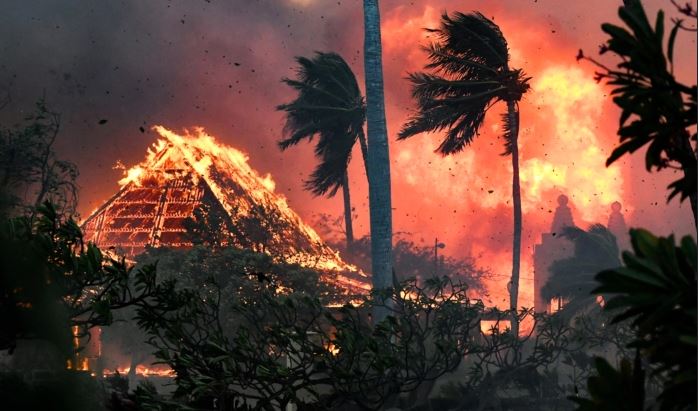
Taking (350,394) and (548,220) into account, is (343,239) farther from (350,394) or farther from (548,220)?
(350,394)

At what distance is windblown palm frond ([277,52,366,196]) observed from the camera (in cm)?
4297

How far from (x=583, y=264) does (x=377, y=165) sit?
16028 mm

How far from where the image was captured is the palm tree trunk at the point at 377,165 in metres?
24.7

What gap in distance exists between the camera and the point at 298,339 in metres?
11.7

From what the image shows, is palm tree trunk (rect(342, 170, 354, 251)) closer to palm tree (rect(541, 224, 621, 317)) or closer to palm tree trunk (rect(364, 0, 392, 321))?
palm tree (rect(541, 224, 621, 317))

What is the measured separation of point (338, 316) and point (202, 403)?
27.2m

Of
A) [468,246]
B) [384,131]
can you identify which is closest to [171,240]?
[384,131]

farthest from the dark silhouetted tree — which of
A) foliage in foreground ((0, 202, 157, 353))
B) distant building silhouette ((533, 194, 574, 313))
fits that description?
distant building silhouette ((533, 194, 574, 313))

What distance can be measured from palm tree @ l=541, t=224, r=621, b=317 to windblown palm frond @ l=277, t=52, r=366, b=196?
9.97 metres

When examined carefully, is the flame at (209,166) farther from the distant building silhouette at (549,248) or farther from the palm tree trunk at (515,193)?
the distant building silhouette at (549,248)

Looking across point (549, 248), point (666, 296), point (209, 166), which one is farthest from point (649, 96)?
point (549, 248)

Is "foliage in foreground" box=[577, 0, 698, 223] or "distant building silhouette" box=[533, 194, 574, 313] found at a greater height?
"distant building silhouette" box=[533, 194, 574, 313]

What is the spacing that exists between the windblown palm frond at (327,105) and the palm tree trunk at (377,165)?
1699 centimetres

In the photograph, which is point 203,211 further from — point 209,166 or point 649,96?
point 649,96
